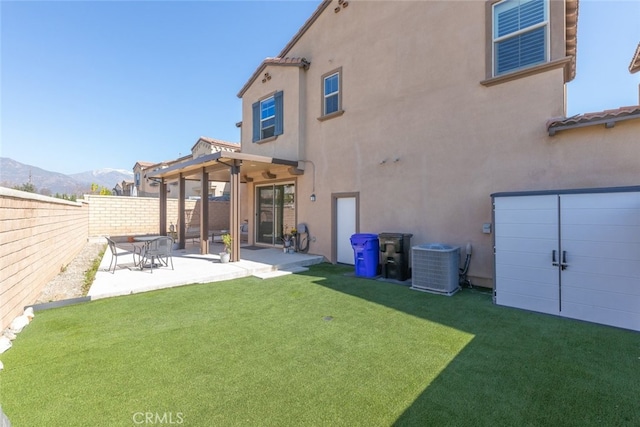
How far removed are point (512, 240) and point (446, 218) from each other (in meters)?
1.94

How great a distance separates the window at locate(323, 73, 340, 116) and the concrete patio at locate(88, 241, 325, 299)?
5.18 metres

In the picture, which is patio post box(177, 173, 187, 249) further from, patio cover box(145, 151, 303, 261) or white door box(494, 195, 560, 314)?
white door box(494, 195, 560, 314)

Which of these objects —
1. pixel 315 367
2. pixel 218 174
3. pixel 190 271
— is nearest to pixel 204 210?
pixel 218 174

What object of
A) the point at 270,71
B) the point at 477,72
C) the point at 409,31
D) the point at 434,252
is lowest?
the point at 434,252

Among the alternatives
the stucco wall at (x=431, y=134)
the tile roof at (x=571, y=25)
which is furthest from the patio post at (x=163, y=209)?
the tile roof at (x=571, y=25)

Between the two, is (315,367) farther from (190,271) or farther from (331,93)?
(331,93)

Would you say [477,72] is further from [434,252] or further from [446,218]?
[434,252]

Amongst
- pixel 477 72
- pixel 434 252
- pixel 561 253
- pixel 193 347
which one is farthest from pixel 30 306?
pixel 477 72

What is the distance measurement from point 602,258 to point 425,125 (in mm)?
4637

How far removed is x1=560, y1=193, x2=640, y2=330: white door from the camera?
→ 13.9ft

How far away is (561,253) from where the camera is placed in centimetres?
477

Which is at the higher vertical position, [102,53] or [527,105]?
[102,53]

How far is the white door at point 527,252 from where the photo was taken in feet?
16.0

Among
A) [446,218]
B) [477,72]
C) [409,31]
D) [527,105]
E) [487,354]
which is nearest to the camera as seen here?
[487,354]
